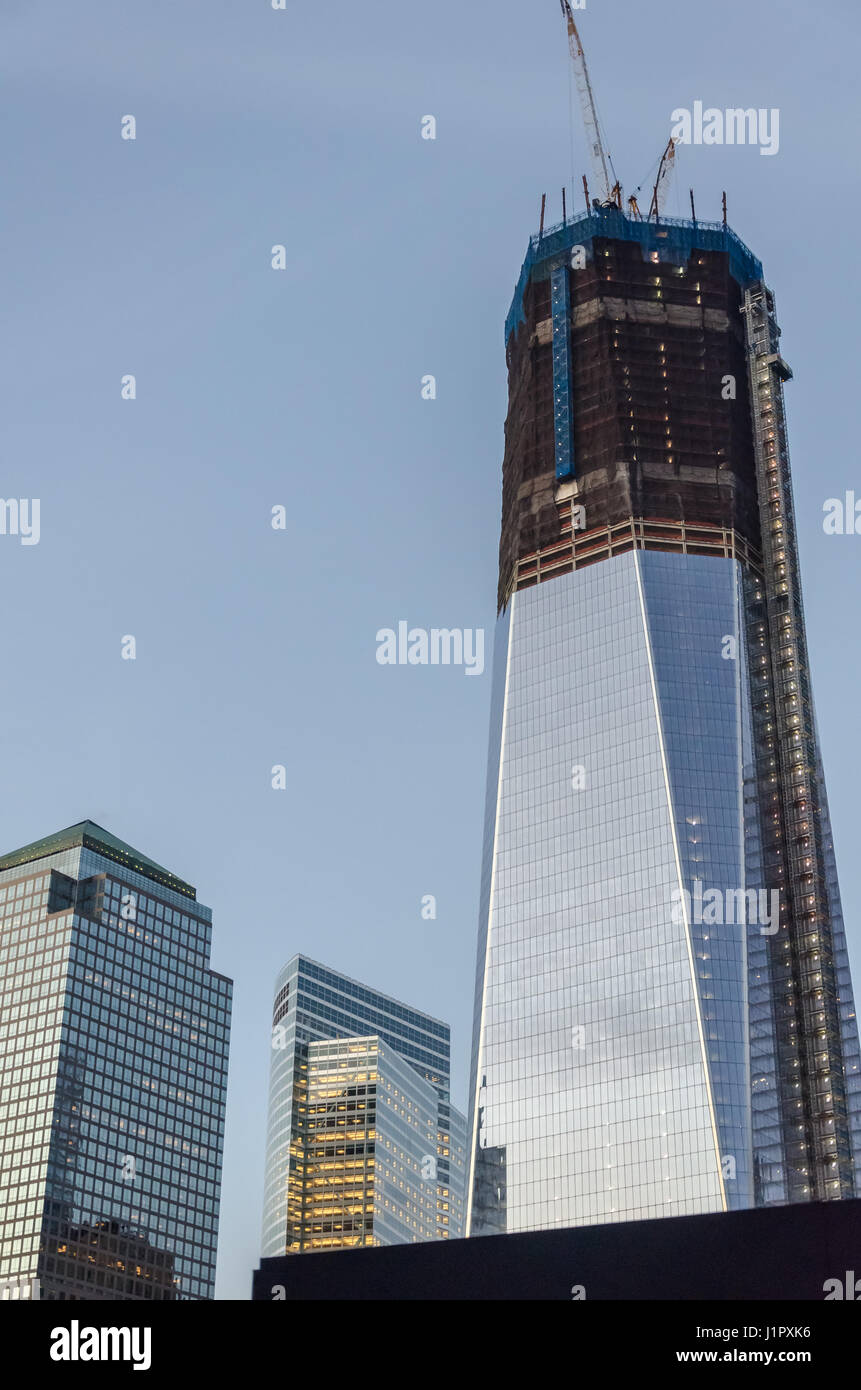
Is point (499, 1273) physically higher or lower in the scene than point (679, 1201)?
lower

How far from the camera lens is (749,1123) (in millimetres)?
199500

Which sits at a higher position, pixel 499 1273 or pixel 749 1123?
pixel 749 1123
